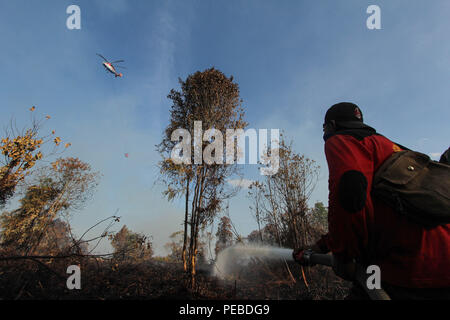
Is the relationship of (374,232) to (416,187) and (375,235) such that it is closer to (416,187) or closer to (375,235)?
(375,235)

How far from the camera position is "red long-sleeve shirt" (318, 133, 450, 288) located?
3.50ft

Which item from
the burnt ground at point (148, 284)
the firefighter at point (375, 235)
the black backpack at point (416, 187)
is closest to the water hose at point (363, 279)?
the firefighter at point (375, 235)

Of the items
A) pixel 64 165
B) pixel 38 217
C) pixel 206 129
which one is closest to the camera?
pixel 206 129

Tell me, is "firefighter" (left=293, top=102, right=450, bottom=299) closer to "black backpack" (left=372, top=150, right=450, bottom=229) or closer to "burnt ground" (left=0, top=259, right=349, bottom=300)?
"black backpack" (left=372, top=150, right=450, bottom=229)

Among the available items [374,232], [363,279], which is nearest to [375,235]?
[374,232]

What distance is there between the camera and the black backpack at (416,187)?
1.02 m

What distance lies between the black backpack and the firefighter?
2.5 inches

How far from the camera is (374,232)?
3.81ft

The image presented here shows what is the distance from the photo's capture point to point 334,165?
119 centimetres

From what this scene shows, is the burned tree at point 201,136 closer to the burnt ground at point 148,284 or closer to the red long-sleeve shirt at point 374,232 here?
the burnt ground at point 148,284
